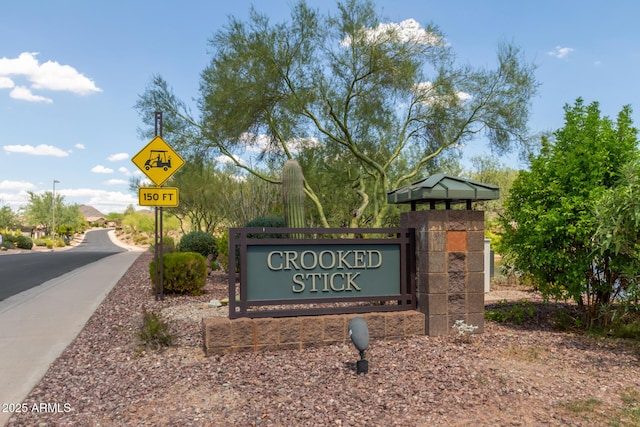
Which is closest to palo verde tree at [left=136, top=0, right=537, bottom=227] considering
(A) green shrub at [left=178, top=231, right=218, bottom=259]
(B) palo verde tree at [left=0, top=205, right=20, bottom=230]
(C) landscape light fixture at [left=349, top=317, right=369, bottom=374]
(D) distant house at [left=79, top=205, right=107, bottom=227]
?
(A) green shrub at [left=178, top=231, right=218, bottom=259]

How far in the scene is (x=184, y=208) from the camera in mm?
40719

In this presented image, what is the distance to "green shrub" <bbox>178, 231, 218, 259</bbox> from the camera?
16197mm

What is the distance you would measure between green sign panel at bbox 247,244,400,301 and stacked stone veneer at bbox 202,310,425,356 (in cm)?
33

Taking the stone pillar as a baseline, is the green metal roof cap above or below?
above

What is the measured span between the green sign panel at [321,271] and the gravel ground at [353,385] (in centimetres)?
72

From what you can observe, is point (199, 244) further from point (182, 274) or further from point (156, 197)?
point (156, 197)

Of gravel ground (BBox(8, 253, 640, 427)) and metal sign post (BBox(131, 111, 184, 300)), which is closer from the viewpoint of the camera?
gravel ground (BBox(8, 253, 640, 427))

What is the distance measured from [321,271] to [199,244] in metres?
10.8

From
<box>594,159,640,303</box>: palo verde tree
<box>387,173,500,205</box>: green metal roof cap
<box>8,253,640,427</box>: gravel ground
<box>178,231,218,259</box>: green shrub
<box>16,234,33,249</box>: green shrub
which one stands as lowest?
<box>16,234,33,249</box>: green shrub

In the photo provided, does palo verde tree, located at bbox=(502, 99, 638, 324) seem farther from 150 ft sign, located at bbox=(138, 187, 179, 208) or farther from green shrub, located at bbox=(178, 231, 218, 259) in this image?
green shrub, located at bbox=(178, 231, 218, 259)

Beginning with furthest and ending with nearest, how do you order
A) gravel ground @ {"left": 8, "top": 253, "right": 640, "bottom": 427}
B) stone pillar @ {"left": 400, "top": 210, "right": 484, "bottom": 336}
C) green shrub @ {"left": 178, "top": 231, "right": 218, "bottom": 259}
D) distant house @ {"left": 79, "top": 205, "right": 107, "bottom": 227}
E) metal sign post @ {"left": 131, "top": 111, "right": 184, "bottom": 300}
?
distant house @ {"left": 79, "top": 205, "right": 107, "bottom": 227} → green shrub @ {"left": 178, "top": 231, "right": 218, "bottom": 259} → metal sign post @ {"left": 131, "top": 111, "right": 184, "bottom": 300} → stone pillar @ {"left": 400, "top": 210, "right": 484, "bottom": 336} → gravel ground @ {"left": 8, "top": 253, "right": 640, "bottom": 427}

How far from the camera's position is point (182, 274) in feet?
35.4

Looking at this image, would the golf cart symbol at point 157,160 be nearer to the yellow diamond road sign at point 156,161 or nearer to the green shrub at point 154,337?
the yellow diamond road sign at point 156,161

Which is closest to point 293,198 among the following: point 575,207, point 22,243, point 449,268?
point 449,268
